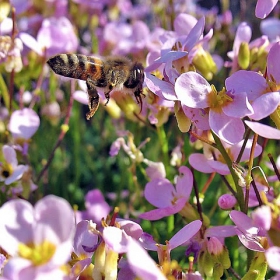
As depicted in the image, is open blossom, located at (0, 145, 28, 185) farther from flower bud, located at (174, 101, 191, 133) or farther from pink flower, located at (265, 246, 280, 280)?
pink flower, located at (265, 246, 280, 280)

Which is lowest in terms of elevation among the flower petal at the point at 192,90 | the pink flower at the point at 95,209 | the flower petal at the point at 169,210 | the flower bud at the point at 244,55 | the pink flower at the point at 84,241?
the pink flower at the point at 95,209

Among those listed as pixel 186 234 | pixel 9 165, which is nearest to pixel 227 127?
pixel 186 234

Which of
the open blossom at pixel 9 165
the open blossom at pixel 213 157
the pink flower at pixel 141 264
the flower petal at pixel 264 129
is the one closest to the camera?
the pink flower at pixel 141 264

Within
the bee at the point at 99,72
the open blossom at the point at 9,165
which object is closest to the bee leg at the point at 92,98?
Result: the bee at the point at 99,72

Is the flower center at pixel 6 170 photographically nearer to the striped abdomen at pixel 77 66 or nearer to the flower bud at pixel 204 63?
the striped abdomen at pixel 77 66

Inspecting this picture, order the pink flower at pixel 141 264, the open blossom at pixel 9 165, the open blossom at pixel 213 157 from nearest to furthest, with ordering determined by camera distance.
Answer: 1. the pink flower at pixel 141 264
2. the open blossom at pixel 213 157
3. the open blossom at pixel 9 165

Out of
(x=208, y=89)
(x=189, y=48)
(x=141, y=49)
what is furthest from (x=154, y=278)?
(x=141, y=49)
